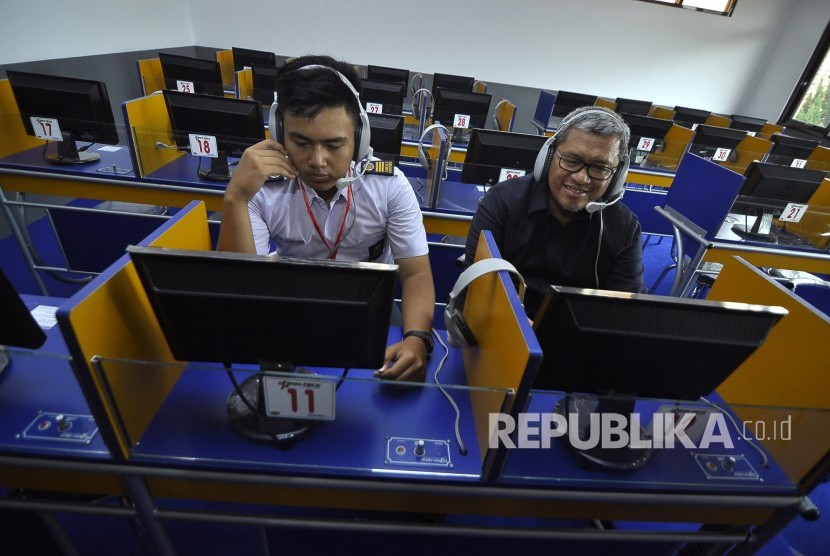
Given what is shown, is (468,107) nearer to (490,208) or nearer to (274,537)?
(490,208)

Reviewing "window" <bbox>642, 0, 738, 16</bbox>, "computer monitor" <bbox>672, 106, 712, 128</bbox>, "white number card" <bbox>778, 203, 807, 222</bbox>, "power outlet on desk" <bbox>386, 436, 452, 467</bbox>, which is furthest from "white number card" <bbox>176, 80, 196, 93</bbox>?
"window" <bbox>642, 0, 738, 16</bbox>

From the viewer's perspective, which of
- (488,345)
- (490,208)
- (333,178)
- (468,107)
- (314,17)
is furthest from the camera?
(314,17)

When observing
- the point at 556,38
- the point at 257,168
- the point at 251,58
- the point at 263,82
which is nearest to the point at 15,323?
the point at 257,168

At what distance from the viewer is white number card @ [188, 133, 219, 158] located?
6.77 feet

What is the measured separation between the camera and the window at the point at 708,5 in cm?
601

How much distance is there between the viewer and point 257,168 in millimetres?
1075

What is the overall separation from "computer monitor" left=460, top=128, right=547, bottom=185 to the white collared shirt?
0.97 metres

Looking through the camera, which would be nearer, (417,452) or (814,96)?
(417,452)

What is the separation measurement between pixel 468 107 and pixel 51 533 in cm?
359

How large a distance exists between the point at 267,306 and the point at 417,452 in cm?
43

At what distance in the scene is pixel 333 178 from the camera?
118 cm

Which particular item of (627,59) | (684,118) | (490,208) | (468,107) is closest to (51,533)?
(490,208)

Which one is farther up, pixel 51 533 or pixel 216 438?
pixel 216 438

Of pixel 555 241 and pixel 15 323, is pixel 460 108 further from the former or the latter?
pixel 15 323
